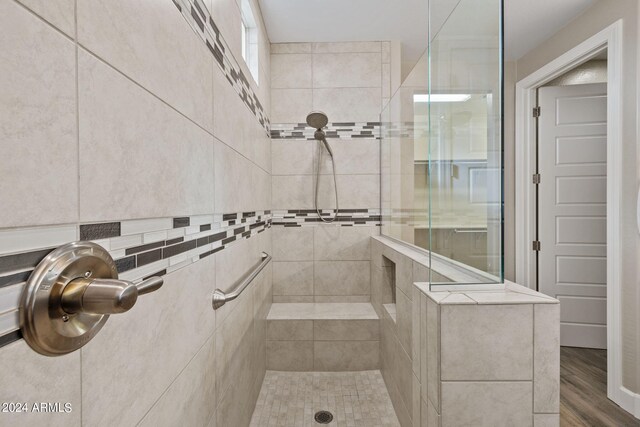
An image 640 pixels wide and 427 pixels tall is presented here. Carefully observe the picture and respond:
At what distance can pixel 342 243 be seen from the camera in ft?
8.54

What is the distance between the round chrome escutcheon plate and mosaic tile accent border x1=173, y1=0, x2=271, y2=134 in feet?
2.26

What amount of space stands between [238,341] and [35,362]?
1119 millimetres

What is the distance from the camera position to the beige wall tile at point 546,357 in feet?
2.99

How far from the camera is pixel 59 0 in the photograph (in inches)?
16.9

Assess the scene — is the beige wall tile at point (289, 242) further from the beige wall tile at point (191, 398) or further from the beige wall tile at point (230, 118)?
the beige wall tile at point (191, 398)

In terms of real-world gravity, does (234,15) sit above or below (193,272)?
above

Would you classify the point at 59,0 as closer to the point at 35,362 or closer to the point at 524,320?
the point at 35,362

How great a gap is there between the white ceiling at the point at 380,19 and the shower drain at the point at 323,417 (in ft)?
8.27

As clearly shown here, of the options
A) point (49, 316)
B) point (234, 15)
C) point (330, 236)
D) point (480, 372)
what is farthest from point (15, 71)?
point (330, 236)

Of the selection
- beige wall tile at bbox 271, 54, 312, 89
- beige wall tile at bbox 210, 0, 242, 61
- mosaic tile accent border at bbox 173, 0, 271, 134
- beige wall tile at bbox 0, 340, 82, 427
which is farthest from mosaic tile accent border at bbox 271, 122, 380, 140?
beige wall tile at bbox 0, 340, 82, 427

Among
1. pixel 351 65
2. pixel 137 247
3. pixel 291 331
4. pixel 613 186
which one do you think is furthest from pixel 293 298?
pixel 613 186

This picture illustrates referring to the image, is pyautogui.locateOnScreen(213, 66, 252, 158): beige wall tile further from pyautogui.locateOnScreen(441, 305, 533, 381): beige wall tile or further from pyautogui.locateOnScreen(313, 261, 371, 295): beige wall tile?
pyautogui.locateOnScreen(313, 261, 371, 295): beige wall tile

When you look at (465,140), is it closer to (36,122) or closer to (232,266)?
(232,266)

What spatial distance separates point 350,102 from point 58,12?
233 centimetres
